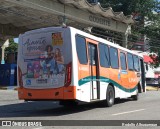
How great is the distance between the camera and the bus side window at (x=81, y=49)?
1371 centimetres

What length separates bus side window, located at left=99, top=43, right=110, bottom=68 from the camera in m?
15.7

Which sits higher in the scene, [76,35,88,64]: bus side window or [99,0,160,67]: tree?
[99,0,160,67]: tree

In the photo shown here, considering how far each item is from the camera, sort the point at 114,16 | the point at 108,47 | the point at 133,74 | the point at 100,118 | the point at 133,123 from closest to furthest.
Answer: the point at 133,123 < the point at 100,118 < the point at 108,47 < the point at 133,74 < the point at 114,16

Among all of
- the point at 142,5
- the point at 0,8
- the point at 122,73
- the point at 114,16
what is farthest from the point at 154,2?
the point at 122,73

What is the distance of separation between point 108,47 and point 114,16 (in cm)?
1586

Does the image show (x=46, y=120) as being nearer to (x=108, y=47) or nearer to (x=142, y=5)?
(x=108, y=47)

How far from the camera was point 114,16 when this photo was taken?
105ft

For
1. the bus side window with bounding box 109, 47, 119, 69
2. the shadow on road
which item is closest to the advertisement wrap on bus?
the shadow on road

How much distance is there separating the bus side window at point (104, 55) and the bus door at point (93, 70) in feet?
1.62

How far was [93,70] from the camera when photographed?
14.9m

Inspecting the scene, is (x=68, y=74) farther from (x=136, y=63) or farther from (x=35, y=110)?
(x=136, y=63)

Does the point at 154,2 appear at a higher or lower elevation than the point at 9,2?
higher

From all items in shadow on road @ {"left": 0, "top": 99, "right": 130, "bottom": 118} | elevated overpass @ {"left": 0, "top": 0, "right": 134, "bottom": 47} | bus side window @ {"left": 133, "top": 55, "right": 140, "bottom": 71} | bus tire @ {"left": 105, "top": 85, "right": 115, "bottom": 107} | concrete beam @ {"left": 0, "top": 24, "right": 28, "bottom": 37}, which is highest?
elevated overpass @ {"left": 0, "top": 0, "right": 134, "bottom": 47}

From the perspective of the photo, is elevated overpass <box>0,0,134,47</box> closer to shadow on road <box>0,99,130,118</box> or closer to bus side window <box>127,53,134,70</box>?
bus side window <box>127,53,134,70</box>
